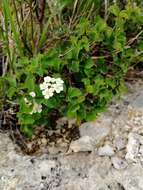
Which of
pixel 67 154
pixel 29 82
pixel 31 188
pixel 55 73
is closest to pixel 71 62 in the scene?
pixel 55 73

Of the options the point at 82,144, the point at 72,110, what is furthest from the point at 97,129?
the point at 72,110

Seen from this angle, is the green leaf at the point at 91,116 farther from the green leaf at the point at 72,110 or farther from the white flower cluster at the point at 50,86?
the white flower cluster at the point at 50,86

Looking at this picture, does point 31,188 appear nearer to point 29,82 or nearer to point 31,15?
point 29,82

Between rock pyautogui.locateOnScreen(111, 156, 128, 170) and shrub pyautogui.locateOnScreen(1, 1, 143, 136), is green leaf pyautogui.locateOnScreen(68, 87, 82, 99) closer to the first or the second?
shrub pyautogui.locateOnScreen(1, 1, 143, 136)

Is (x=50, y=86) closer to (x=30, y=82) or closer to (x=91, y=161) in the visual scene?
(x=30, y=82)

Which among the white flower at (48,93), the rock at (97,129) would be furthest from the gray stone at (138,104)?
the white flower at (48,93)

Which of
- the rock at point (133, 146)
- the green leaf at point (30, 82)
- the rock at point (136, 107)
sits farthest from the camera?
the rock at point (136, 107)
